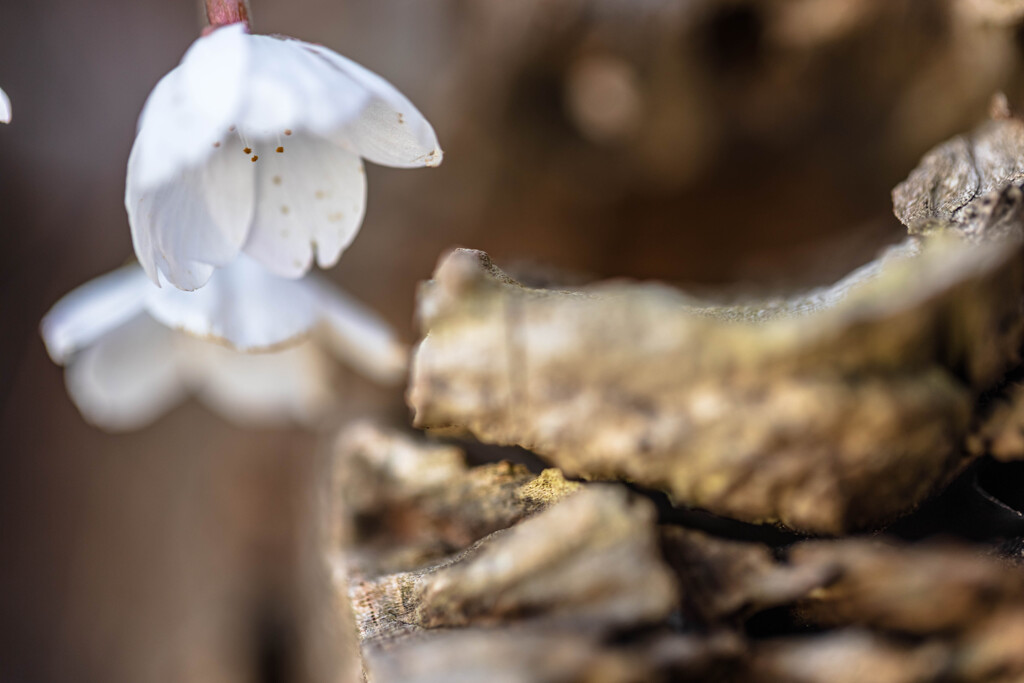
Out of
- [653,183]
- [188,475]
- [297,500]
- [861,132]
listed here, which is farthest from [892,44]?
[188,475]

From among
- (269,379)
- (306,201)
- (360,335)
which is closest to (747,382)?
Answer: (306,201)

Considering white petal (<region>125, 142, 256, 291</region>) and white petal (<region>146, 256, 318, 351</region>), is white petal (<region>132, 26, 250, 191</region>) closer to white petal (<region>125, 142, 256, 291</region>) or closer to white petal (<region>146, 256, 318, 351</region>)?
white petal (<region>125, 142, 256, 291</region>)

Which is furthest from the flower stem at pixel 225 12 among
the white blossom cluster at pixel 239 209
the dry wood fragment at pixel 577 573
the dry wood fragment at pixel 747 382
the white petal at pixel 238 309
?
the dry wood fragment at pixel 577 573

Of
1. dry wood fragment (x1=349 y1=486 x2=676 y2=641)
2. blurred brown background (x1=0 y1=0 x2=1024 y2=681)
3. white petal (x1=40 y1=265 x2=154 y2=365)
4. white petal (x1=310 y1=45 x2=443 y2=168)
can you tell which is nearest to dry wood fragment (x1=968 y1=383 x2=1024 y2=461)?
dry wood fragment (x1=349 y1=486 x2=676 y2=641)

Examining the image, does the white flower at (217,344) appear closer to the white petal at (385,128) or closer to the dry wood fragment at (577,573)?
the white petal at (385,128)

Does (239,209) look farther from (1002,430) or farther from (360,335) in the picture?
(1002,430)

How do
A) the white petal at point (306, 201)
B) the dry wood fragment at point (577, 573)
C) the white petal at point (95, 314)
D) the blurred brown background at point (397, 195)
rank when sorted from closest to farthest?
the dry wood fragment at point (577, 573) → the white petal at point (306, 201) → the white petal at point (95, 314) → the blurred brown background at point (397, 195)

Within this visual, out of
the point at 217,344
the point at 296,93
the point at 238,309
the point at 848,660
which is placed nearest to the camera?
the point at 848,660
